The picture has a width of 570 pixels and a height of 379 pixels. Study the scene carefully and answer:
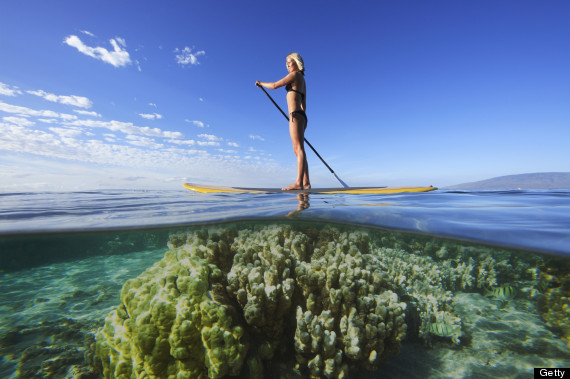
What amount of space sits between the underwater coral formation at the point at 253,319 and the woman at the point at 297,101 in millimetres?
3070

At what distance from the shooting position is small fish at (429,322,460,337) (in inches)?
170

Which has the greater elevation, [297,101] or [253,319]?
[297,101]

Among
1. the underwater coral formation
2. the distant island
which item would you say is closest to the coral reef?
the underwater coral formation

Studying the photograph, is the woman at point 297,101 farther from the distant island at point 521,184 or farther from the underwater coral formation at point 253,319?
the distant island at point 521,184

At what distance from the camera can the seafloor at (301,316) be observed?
3.06 meters

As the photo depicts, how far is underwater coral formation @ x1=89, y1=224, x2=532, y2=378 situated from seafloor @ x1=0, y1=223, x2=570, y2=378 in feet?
0.06

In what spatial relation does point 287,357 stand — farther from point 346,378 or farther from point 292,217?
point 292,217

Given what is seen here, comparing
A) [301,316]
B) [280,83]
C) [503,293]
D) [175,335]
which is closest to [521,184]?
[503,293]

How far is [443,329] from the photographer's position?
4.38 m

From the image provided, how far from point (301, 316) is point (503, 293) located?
5.48 meters

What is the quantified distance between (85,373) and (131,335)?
61.0 inches

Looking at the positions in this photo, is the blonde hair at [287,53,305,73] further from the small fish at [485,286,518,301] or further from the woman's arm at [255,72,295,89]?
the small fish at [485,286,518,301]

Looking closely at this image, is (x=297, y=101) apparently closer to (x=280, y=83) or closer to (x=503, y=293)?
(x=280, y=83)

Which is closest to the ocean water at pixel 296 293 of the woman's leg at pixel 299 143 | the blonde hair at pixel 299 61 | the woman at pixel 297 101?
the woman's leg at pixel 299 143
